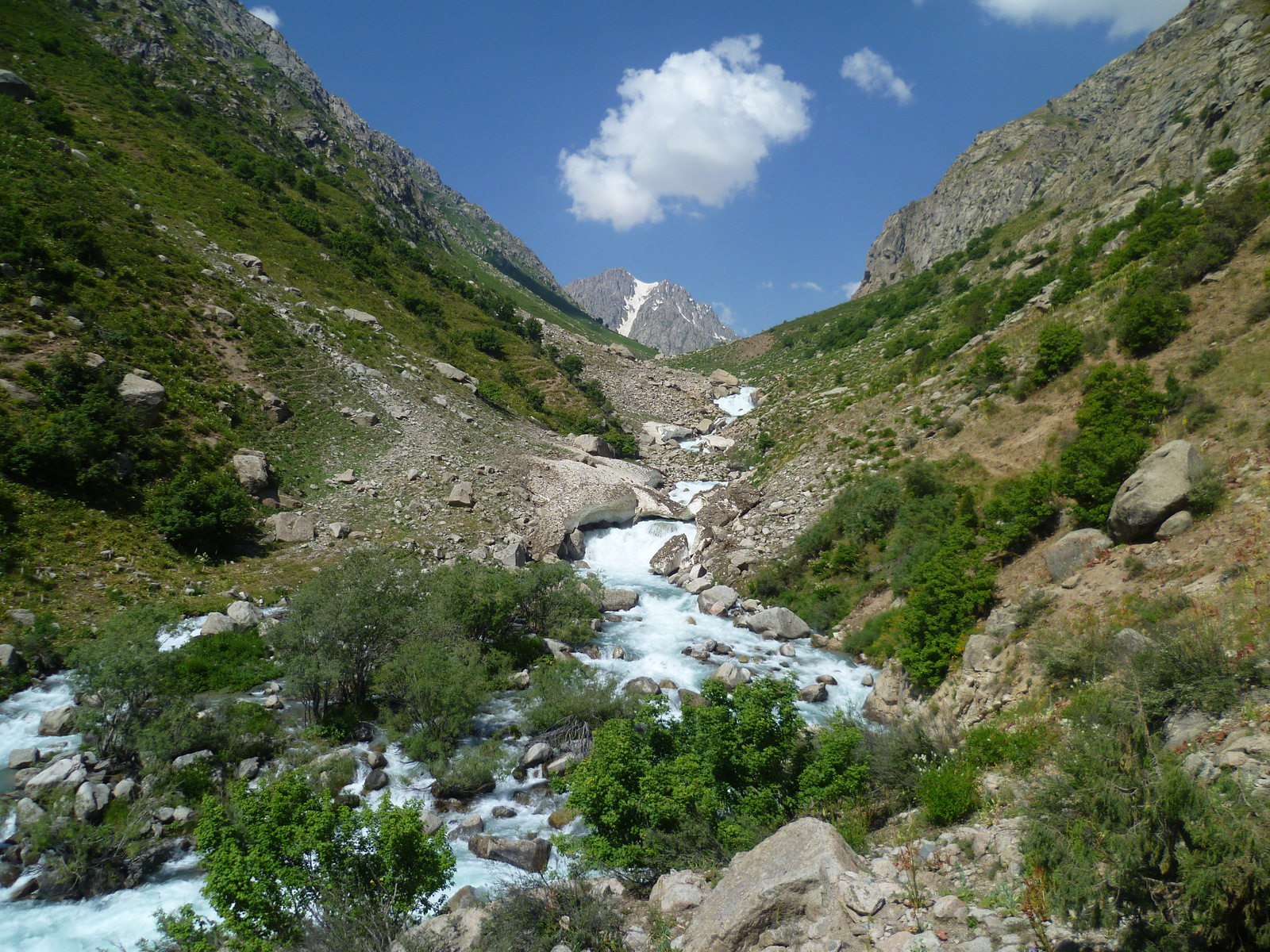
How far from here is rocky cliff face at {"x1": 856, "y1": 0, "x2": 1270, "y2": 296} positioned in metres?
29.1

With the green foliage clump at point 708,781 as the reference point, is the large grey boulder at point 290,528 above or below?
above

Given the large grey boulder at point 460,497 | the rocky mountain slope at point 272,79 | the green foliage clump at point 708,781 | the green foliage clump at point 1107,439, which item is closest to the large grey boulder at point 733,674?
the green foliage clump at point 708,781

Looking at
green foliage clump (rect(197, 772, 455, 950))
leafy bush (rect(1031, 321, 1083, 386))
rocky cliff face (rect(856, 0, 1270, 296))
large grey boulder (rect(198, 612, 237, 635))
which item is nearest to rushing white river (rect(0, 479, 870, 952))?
large grey boulder (rect(198, 612, 237, 635))

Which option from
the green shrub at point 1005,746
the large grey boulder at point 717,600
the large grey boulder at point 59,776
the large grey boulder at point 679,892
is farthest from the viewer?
the large grey boulder at point 717,600

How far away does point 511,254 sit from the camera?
198 metres

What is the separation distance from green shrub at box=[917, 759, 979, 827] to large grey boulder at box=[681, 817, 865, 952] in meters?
1.85

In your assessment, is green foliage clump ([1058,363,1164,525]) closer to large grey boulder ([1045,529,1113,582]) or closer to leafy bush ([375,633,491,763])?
large grey boulder ([1045,529,1113,582])

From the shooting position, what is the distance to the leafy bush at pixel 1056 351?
2050cm

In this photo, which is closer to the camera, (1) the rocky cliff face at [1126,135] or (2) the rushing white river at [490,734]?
(2) the rushing white river at [490,734]

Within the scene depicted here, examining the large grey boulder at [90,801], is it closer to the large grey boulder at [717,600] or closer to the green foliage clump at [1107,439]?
the large grey boulder at [717,600]

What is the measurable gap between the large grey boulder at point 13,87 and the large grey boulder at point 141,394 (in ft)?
102

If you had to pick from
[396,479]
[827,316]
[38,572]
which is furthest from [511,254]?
[38,572]

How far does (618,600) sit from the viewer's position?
24.4 meters

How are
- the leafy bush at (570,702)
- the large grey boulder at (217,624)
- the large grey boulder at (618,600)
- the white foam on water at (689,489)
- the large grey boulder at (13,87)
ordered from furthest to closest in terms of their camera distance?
the white foam on water at (689,489) < the large grey boulder at (13,87) < the large grey boulder at (618,600) < the large grey boulder at (217,624) < the leafy bush at (570,702)
